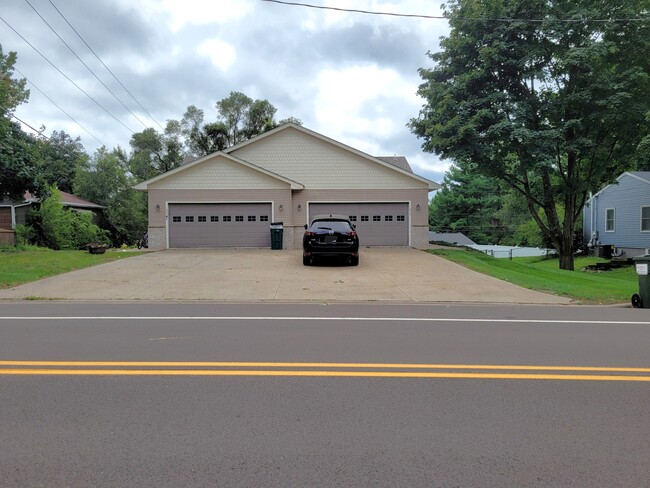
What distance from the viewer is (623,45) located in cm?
1905

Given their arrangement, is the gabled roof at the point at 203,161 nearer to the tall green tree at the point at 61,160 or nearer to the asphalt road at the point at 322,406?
the asphalt road at the point at 322,406

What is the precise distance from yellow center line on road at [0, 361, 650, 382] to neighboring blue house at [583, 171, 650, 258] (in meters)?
24.2

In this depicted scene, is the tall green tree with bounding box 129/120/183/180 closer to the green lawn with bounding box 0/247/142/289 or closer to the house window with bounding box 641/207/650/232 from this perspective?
the green lawn with bounding box 0/247/142/289

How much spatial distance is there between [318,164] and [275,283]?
1276 cm

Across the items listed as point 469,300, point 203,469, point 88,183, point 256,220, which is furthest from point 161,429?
point 88,183

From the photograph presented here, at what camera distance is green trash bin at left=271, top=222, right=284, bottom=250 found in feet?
73.7

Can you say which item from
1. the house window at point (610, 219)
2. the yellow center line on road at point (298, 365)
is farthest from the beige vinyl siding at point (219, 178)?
the house window at point (610, 219)

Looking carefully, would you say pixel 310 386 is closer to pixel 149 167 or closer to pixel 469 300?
pixel 469 300

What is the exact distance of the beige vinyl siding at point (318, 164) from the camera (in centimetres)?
2381

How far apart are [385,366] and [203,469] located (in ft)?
8.80

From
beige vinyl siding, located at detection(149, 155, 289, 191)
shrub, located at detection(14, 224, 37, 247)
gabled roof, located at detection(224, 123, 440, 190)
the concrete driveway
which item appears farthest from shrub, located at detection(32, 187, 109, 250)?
the concrete driveway

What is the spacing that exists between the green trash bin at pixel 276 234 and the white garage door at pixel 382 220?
2830 mm

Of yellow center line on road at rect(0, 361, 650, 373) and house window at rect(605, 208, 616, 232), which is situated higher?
house window at rect(605, 208, 616, 232)

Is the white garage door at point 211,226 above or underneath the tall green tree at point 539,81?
underneath
